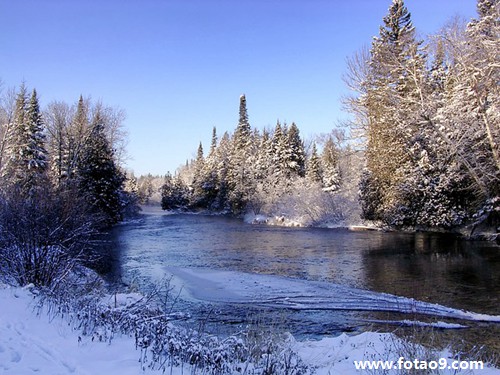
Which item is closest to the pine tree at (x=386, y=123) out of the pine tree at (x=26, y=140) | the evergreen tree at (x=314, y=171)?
the evergreen tree at (x=314, y=171)

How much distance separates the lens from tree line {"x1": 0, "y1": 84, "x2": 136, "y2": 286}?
8547 mm

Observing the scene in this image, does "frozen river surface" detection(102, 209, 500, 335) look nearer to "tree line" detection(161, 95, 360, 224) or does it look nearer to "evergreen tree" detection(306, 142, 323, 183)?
"tree line" detection(161, 95, 360, 224)

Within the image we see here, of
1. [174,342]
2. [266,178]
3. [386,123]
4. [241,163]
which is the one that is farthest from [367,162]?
[174,342]

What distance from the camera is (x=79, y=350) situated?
180 inches

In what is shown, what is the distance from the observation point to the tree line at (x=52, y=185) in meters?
8.55

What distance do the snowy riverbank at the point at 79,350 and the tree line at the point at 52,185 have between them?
1.85m

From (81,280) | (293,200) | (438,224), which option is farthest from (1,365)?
(293,200)

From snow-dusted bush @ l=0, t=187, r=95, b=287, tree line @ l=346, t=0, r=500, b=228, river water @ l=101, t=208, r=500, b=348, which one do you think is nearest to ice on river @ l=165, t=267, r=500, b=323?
river water @ l=101, t=208, r=500, b=348

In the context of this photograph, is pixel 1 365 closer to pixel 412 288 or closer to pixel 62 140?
pixel 412 288

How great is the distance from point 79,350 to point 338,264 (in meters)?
11.5

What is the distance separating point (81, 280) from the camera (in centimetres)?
1019

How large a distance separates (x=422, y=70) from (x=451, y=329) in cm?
1790

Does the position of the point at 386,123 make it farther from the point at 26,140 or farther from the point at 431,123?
the point at 26,140

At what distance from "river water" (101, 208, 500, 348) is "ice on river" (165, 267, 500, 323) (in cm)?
48
